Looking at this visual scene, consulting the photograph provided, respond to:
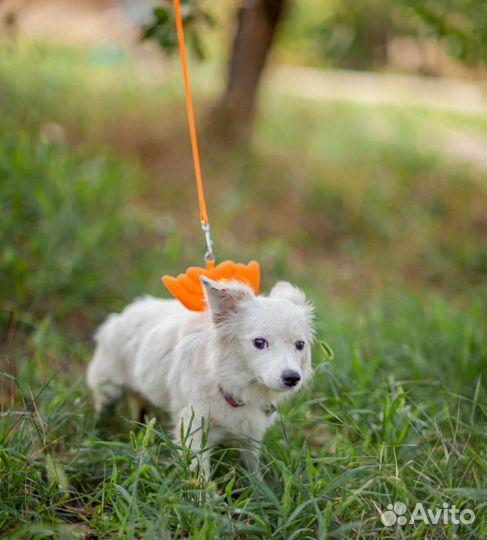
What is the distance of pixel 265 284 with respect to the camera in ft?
18.4

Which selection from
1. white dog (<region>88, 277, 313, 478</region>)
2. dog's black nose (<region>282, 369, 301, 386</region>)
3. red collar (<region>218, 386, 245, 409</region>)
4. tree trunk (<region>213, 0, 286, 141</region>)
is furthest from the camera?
tree trunk (<region>213, 0, 286, 141</region>)

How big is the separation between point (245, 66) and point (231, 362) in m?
5.52

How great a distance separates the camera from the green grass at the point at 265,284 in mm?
2475

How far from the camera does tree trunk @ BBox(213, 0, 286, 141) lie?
7.28 m

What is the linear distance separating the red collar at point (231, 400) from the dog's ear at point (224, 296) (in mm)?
308

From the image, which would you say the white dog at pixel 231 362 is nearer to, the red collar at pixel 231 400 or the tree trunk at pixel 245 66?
the red collar at pixel 231 400

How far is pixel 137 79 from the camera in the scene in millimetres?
9141

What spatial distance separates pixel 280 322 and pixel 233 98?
5451mm

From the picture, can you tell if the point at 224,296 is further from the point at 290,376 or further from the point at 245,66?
the point at 245,66

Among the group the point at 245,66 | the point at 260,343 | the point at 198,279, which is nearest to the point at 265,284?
the point at 198,279

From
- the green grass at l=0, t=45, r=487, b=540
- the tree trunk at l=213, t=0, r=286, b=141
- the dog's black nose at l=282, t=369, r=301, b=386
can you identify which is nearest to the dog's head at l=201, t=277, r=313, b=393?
the dog's black nose at l=282, t=369, r=301, b=386

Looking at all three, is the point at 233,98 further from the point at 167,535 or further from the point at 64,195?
the point at 167,535

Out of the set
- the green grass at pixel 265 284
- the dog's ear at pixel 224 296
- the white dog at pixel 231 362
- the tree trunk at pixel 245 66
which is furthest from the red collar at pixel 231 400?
the tree trunk at pixel 245 66

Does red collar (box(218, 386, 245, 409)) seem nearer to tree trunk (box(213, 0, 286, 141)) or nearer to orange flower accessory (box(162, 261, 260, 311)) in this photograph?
orange flower accessory (box(162, 261, 260, 311))
